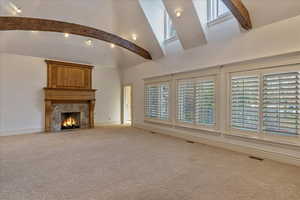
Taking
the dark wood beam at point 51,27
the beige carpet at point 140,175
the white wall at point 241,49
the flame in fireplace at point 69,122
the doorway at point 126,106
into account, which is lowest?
the beige carpet at point 140,175

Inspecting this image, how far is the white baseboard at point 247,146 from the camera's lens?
10.8 feet

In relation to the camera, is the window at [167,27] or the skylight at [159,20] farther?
the window at [167,27]

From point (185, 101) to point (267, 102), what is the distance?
7.27 feet

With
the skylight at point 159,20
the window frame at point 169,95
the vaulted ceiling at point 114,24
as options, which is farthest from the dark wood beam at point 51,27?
the window frame at point 169,95

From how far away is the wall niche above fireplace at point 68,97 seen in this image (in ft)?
21.8

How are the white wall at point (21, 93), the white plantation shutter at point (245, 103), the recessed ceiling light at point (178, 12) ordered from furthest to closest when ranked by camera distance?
the white wall at point (21, 93) < the recessed ceiling light at point (178, 12) < the white plantation shutter at point (245, 103)

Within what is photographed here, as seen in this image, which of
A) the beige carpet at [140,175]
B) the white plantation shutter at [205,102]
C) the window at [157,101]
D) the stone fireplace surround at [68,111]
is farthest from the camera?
the stone fireplace surround at [68,111]

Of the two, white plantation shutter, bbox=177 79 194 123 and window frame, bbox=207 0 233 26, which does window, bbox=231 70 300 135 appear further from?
window frame, bbox=207 0 233 26

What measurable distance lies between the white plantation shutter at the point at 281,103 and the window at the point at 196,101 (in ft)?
4.04

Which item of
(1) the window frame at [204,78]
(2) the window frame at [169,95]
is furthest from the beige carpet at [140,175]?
(2) the window frame at [169,95]

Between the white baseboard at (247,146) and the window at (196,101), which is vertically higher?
the window at (196,101)

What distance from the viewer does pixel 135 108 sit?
772 centimetres

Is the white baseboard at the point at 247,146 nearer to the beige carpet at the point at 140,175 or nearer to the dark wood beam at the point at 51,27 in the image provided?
the beige carpet at the point at 140,175

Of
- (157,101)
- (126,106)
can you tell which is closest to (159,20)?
(157,101)
